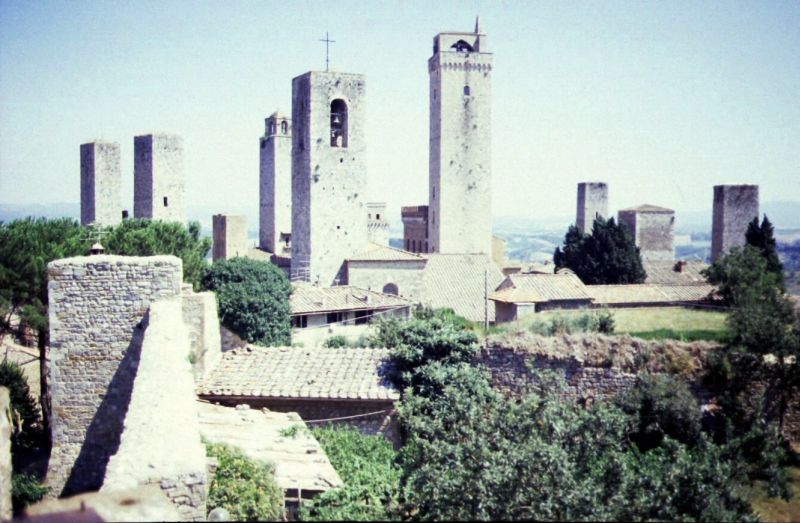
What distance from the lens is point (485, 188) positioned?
153 ft

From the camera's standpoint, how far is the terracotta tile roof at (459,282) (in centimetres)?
3375

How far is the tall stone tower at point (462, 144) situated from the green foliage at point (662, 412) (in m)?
34.5

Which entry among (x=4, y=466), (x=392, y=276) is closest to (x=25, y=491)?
(x=4, y=466)

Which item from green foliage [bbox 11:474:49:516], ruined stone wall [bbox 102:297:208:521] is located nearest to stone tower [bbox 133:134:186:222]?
green foliage [bbox 11:474:49:516]

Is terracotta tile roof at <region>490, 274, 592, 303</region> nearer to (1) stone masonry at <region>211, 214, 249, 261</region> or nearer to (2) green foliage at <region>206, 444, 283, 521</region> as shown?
(2) green foliage at <region>206, 444, 283, 521</region>

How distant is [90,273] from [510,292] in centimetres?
1754

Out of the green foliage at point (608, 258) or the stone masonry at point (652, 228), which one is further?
the stone masonry at point (652, 228)

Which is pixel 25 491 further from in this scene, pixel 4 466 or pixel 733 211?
pixel 733 211

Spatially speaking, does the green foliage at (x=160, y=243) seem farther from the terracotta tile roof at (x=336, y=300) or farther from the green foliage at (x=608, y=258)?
the green foliage at (x=608, y=258)

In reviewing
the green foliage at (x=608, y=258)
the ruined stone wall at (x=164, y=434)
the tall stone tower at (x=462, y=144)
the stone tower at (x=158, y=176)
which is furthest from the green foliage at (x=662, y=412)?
the tall stone tower at (x=462, y=144)

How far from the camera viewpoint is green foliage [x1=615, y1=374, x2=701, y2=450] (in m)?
11.4

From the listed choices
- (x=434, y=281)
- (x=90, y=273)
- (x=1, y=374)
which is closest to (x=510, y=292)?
(x=434, y=281)

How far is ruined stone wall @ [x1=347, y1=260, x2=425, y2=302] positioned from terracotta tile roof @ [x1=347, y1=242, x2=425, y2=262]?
0.61 ft

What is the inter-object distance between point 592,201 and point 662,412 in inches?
1728
